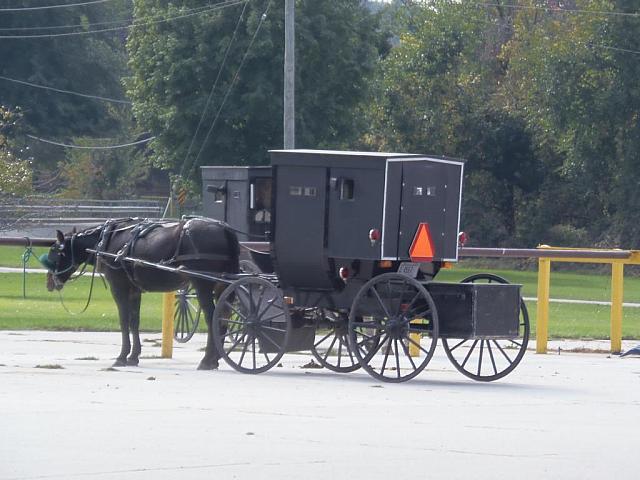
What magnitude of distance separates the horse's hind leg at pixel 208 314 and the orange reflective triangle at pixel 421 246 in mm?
2620

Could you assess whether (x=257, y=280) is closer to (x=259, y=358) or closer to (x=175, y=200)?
(x=259, y=358)

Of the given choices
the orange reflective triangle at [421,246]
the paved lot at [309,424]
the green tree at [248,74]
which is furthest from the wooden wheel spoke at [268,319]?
the green tree at [248,74]

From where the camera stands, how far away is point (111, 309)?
82.0 feet

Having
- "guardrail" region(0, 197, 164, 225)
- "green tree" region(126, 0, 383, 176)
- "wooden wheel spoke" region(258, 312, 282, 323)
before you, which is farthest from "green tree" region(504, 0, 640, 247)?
"wooden wheel spoke" region(258, 312, 282, 323)

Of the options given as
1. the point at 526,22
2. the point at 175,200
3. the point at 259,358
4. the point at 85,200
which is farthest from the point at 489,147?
the point at 259,358

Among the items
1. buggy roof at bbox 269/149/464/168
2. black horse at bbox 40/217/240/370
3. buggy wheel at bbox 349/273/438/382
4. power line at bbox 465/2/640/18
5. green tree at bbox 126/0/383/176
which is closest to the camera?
buggy roof at bbox 269/149/464/168

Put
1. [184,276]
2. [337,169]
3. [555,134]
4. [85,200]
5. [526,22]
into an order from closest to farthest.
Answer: [337,169], [184,276], [555,134], [526,22], [85,200]

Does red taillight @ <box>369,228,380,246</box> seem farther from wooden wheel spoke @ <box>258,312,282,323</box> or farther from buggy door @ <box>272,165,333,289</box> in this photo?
wooden wheel spoke @ <box>258,312,282,323</box>

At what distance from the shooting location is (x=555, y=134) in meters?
46.8

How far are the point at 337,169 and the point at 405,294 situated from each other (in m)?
1.43

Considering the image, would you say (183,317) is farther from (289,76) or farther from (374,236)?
(289,76)

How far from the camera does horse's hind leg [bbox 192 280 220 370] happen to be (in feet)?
47.2

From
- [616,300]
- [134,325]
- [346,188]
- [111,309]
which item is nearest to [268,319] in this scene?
[346,188]

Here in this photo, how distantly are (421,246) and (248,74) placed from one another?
28.5 metres
